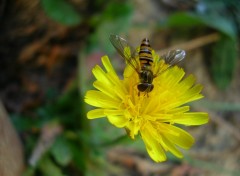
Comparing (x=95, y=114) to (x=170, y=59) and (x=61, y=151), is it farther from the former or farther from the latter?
(x=61, y=151)

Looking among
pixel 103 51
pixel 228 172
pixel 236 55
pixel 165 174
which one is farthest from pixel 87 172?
pixel 236 55

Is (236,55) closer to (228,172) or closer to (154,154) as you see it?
(228,172)

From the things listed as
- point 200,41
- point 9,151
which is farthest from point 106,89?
point 200,41

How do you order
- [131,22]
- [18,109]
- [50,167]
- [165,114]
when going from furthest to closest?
[131,22] → [18,109] → [50,167] → [165,114]

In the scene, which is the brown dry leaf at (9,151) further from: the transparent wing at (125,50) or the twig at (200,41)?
the twig at (200,41)

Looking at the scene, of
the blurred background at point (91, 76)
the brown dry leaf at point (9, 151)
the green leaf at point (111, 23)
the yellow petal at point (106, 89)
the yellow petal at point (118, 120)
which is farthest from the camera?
the green leaf at point (111, 23)

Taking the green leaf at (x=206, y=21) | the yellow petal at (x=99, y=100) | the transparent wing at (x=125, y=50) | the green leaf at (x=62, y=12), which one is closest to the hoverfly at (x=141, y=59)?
the transparent wing at (x=125, y=50)
